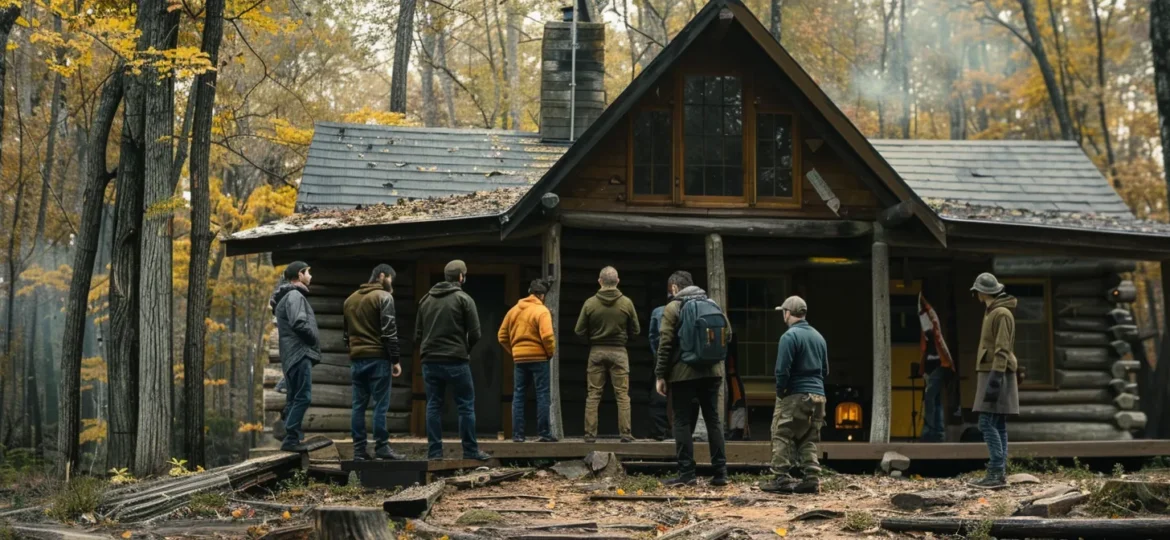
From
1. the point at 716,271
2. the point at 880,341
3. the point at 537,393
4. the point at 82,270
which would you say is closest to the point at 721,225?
the point at 716,271

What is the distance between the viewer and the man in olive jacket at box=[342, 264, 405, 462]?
Answer: 11.5 m

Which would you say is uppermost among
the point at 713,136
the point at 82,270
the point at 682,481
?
the point at 713,136

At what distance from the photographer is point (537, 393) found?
12.9m

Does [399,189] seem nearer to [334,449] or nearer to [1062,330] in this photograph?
[334,449]

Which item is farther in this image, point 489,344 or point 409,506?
point 489,344

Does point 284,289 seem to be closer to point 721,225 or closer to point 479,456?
point 479,456

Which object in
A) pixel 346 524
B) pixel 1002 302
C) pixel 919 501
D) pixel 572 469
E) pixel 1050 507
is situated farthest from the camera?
pixel 572 469

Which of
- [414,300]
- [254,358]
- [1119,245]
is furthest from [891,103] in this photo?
[414,300]

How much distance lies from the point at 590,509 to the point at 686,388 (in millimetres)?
1606

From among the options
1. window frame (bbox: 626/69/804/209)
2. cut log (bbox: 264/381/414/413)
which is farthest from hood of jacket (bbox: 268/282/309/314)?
window frame (bbox: 626/69/804/209)

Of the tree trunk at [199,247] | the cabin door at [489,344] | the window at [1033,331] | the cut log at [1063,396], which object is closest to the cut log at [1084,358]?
the window at [1033,331]

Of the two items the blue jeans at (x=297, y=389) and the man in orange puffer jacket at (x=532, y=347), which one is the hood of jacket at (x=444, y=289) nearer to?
the man in orange puffer jacket at (x=532, y=347)

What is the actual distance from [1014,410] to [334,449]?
6.91m

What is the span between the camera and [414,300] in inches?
616
